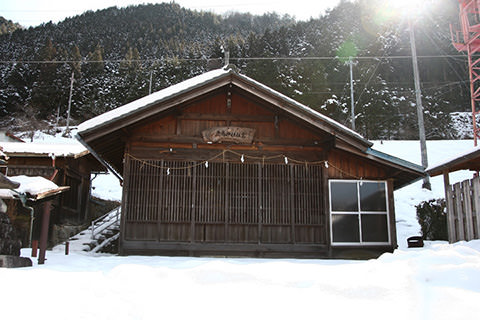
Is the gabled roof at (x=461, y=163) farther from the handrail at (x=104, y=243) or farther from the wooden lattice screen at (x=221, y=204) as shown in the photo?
the handrail at (x=104, y=243)

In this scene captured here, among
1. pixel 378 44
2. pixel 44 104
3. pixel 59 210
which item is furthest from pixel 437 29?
pixel 44 104

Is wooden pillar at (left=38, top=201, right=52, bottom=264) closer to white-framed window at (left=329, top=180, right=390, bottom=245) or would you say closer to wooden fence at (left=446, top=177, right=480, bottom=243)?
white-framed window at (left=329, top=180, right=390, bottom=245)

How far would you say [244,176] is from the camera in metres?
10.2

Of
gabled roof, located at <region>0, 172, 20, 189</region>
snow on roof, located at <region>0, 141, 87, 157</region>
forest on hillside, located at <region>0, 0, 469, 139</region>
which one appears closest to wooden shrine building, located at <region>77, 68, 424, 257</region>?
gabled roof, located at <region>0, 172, 20, 189</region>

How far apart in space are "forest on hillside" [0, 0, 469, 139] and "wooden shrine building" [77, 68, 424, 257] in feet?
74.9

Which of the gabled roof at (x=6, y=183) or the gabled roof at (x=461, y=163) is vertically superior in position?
the gabled roof at (x=461, y=163)

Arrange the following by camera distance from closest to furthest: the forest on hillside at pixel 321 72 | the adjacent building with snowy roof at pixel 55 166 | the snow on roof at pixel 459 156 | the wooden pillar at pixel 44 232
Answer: the snow on roof at pixel 459 156, the wooden pillar at pixel 44 232, the adjacent building with snowy roof at pixel 55 166, the forest on hillside at pixel 321 72

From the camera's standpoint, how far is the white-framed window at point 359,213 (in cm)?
1027

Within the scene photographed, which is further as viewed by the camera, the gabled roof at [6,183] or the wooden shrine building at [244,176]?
the wooden shrine building at [244,176]

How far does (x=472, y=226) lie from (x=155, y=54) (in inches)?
2442

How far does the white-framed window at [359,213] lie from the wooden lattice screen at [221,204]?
444 millimetres

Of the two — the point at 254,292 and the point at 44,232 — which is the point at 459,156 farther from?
the point at 44,232

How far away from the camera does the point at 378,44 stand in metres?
39.7

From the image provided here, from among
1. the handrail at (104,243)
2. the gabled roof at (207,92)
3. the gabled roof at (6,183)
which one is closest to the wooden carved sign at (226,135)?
the gabled roof at (207,92)
